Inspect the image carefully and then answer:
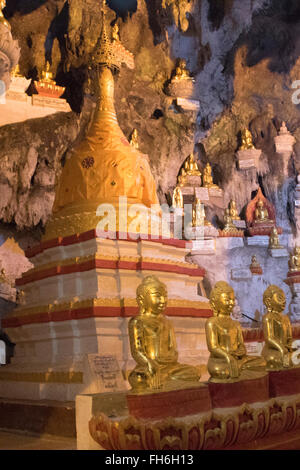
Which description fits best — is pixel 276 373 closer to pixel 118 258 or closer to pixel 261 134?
pixel 118 258

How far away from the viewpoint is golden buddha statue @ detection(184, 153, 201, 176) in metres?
21.4

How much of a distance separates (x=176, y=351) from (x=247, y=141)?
757 inches

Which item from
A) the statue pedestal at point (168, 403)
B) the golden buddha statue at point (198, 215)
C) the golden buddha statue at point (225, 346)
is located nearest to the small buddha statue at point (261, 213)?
the golden buddha statue at point (198, 215)

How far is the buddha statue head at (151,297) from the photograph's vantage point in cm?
446

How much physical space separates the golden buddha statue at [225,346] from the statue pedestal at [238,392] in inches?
2.8

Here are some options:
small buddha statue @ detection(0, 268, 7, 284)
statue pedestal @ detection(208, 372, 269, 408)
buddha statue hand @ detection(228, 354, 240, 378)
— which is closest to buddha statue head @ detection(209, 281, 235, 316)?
buddha statue hand @ detection(228, 354, 240, 378)

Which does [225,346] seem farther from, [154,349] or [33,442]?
[33,442]

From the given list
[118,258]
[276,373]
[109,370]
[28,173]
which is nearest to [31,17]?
[28,173]

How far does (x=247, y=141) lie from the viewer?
22719 mm

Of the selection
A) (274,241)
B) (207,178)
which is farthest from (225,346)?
(207,178)

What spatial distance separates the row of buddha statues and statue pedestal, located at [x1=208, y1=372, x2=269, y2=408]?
7 cm

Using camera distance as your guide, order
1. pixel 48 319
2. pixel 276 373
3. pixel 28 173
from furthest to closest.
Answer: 1. pixel 28 173
2. pixel 48 319
3. pixel 276 373
